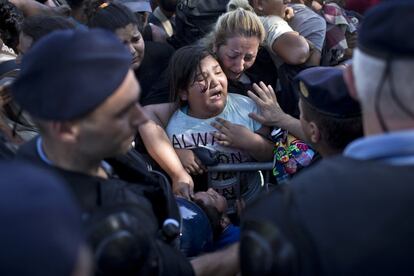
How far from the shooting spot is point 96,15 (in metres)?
3.98

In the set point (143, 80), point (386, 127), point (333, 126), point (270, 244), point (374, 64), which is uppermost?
point (374, 64)

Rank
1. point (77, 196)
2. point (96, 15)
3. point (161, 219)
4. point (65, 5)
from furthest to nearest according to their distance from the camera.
Answer: point (65, 5)
point (96, 15)
point (161, 219)
point (77, 196)

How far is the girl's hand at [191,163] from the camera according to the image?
11.5 feet

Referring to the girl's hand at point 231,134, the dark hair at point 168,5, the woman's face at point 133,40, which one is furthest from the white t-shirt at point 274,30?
the dark hair at point 168,5

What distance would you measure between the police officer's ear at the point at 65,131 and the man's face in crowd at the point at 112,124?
13 millimetres

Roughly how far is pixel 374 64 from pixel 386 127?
0.57ft

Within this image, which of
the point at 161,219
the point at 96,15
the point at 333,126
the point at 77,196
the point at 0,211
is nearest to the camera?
the point at 0,211

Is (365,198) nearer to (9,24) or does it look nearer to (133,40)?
(133,40)

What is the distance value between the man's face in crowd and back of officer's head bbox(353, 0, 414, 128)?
712mm

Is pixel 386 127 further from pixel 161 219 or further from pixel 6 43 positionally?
pixel 6 43

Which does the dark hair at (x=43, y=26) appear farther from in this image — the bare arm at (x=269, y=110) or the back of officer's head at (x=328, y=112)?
the back of officer's head at (x=328, y=112)

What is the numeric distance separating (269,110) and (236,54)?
404 mm

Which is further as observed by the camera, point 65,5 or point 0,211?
point 65,5

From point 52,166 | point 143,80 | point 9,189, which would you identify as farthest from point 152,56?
point 9,189
